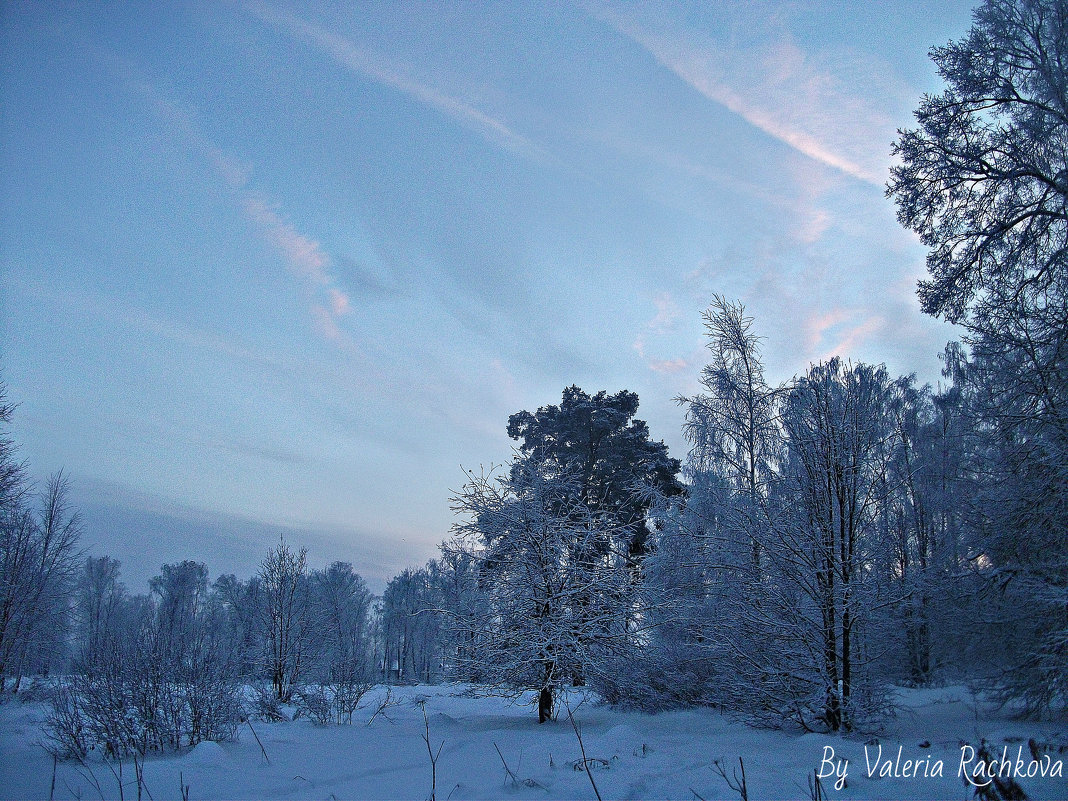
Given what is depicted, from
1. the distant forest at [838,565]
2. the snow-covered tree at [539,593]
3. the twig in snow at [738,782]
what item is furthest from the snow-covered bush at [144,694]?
the twig in snow at [738,782]

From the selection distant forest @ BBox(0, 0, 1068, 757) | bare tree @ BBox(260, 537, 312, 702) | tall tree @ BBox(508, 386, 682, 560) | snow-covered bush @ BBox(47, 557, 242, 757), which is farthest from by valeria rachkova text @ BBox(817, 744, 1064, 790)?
tall tree @ BBox(508, 386, 682, 560)

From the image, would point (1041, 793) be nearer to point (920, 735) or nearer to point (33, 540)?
point (920, 735)

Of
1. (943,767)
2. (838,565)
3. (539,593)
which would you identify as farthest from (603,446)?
(943,767)

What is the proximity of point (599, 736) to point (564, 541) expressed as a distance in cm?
315

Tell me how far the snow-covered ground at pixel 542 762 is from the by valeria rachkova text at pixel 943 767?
5 centimetres

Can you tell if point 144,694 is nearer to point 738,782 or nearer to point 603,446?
point 738,782

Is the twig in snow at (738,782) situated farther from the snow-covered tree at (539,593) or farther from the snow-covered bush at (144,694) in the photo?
the snow-covered bush at (144,694)

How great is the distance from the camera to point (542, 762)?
18.2ft

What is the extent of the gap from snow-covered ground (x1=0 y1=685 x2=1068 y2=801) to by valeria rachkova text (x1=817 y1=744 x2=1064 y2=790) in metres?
0.05

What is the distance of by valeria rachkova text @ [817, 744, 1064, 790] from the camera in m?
3.95

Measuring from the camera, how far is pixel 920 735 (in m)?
6.79

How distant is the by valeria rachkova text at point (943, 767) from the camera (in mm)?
3949

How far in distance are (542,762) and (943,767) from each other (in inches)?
140

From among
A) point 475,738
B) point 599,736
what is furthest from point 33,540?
point 599,736
